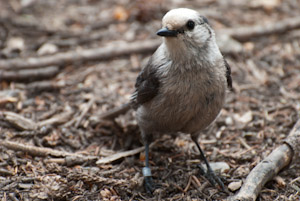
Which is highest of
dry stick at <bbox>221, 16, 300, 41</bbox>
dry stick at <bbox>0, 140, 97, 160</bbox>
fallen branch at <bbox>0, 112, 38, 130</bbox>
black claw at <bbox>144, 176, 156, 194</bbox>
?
dry stick at <bbox>221, 16, 300, 41</bbox>

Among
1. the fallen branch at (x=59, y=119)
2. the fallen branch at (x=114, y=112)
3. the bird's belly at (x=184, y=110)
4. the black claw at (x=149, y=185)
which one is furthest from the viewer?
the fallen branch at (x=114, y=112)

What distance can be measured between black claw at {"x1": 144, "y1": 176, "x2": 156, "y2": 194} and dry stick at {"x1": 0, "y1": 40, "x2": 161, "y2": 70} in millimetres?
2892

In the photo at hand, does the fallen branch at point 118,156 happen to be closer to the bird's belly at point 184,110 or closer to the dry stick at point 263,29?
the bird's belly at point 184,110

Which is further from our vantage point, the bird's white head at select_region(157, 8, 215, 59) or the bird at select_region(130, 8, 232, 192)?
the bird at select_region(130, 8, 232, 192)

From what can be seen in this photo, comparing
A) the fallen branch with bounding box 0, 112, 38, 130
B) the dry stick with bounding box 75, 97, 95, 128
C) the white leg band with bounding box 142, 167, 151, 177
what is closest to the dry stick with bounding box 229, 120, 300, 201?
the white leg band with bounding box 142, 167, 151, 177

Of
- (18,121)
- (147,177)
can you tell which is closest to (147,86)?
(147,177)

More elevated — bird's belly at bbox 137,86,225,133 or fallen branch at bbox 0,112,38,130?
bird's belly at bbox 137,86,225,133

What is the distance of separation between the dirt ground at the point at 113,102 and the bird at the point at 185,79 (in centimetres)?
45

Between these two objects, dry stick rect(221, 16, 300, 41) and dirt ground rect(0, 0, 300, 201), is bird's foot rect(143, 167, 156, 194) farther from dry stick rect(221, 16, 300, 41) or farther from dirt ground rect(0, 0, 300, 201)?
dry stick rect(221, 16, 300, 41)

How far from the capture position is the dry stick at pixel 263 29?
7324 millimetres

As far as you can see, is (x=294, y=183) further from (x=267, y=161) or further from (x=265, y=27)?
(x=265, y=27)

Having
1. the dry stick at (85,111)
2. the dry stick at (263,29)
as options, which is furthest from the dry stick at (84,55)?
the dry stick at (263,29)

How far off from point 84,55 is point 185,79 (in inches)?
117

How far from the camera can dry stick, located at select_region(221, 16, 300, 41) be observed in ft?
24.0
